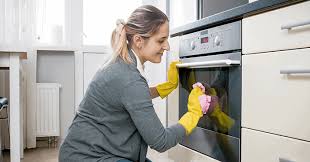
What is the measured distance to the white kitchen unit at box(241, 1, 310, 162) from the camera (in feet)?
2.98

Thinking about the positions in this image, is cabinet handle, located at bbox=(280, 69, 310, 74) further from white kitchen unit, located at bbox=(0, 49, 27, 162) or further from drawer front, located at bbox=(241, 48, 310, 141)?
white kitchen unit, located at bbox=(0, 49, 27, 162)

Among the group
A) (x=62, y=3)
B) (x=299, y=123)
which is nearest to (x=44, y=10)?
(x=62, y=3)

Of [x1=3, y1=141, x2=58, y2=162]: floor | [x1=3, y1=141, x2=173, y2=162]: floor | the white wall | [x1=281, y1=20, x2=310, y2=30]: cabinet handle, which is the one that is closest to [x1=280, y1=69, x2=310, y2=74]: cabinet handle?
[x1=281, y1=20, x2=310, y2=30]: cabinet handle

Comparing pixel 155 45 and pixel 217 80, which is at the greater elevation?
pixel 155 45

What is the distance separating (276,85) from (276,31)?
0.56 ft

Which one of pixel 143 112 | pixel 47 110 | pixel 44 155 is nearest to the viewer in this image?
pixel 143 112

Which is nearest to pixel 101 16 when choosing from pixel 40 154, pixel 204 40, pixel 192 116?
pixel 40 154

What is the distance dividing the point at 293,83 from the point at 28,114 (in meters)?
2.42

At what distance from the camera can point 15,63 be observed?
6.30 ft

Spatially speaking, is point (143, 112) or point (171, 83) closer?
point (143, 112)

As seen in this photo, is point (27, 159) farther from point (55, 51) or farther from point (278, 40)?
point (278, 40)

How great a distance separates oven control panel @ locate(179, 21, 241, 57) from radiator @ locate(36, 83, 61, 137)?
170cm

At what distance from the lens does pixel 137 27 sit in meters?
1.10

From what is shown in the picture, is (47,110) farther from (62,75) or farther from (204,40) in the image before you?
(204,40)
